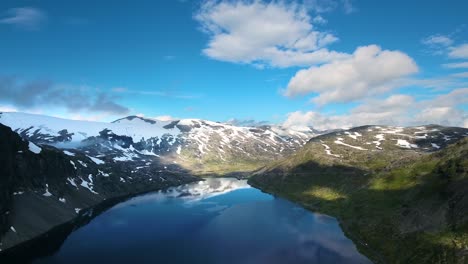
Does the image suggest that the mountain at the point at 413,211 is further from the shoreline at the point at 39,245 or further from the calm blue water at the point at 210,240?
the shoreline at the point at 39,245

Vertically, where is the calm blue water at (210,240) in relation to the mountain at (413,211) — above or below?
below

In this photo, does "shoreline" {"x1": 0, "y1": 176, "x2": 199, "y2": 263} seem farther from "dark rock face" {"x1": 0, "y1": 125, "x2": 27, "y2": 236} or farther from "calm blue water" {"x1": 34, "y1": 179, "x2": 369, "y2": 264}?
"dark rock face" {"x1": 0, "y1": 125, "x2": 27, "y2": 236}

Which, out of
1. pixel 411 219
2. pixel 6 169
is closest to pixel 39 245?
pixel 6 169

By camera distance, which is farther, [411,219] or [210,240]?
[210,240]

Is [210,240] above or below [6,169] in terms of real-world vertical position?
below

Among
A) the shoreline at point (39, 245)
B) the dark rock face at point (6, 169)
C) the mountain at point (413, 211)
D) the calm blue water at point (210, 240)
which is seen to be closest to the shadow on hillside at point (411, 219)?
the mountain at point (413, 211)

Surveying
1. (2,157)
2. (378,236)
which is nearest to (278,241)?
(378,236)

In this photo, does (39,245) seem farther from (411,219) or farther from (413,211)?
(413,211)

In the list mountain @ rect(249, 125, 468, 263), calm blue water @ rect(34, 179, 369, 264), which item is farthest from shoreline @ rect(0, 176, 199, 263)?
mountain @ rect(249, 125, 468, 263)
